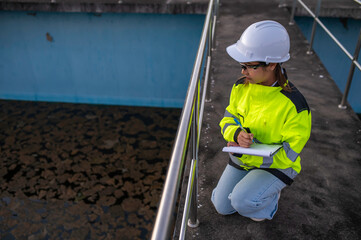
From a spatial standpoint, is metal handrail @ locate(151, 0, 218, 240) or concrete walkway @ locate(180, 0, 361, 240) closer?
metal handrail @ locate(151, 0, 218, 240)

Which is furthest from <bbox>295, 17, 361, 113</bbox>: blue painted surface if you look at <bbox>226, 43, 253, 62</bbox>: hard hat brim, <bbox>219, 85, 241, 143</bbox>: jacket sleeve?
<bbox>226, 43, 253, 62</bbox>: hard hat brim

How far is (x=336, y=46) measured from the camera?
536 cm

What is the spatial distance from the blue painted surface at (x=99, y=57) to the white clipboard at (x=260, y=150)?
430 cm

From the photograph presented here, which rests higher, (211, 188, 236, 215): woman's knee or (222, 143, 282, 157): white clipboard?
(222, 143, 282, 157): white clipboard

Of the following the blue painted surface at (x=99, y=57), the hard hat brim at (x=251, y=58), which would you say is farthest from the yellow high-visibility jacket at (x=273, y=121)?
the blue painted surface at (x=99, y=57)

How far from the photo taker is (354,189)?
86.0 inches

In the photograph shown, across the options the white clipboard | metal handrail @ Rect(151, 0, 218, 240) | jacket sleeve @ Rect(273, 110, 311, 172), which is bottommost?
the white clipboard

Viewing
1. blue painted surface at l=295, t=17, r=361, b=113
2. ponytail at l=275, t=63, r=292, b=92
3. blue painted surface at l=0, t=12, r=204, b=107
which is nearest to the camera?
ponytail at l=275, t=63, r=292, b=92

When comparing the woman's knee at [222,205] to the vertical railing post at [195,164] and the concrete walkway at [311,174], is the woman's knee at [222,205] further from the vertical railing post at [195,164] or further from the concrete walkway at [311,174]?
the vertical railing post at [195,164]

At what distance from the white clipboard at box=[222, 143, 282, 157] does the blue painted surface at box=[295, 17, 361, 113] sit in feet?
14.0

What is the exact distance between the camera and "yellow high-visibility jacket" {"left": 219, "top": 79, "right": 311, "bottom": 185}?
1629 millimetres

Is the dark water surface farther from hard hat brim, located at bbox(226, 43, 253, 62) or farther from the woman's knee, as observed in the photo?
hard hat brim, located at bbox(226, 43, 253, 62)

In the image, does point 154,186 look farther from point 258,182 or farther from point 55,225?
point 258,182

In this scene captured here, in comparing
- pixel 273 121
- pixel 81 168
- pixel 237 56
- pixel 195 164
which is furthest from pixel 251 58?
pixel 81 168
